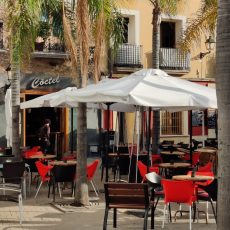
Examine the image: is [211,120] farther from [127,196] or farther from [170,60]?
[127,196]

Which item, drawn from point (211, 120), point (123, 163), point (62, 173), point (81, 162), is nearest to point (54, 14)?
point (123, 163)

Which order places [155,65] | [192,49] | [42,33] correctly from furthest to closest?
[192,49], [42,33], [155,65]

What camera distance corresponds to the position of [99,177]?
15.4 m

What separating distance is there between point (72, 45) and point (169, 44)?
15.4m

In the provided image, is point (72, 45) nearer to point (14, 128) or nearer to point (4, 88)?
point (14, 128)

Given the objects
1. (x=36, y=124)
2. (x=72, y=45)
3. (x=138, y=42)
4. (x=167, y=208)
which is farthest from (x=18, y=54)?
(x=138, y=42)

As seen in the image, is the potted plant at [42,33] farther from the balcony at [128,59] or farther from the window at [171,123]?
the window at [171,123]

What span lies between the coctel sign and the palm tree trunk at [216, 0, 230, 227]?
17.7 metres

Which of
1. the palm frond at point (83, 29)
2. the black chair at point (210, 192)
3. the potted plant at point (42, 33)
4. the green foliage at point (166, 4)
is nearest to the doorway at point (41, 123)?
the potted plant at point (42, 33)

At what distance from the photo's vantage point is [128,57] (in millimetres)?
23562

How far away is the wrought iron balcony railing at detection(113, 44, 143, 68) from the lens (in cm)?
2328

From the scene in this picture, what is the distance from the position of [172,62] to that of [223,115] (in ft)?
64.3

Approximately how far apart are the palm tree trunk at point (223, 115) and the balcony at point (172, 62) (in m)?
19.1

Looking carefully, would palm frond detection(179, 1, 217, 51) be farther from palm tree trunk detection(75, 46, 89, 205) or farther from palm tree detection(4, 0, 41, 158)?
palm tree trunk detection(75, 46, 89, 205)
